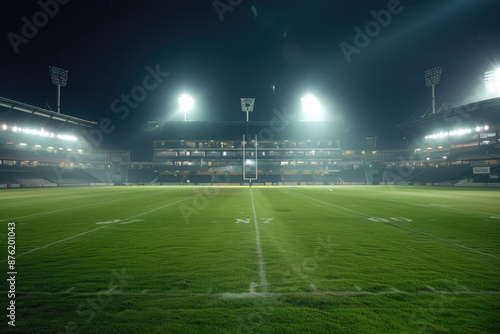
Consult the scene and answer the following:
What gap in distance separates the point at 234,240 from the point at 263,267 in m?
2.50

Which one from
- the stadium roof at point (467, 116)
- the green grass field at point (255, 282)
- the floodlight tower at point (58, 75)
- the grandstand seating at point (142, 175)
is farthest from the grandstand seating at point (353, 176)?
the floodlight tower at point (58, 75)

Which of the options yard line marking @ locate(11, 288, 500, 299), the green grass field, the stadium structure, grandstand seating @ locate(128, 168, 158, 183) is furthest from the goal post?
yard line marking @ locate(11, 288, 500, 299)

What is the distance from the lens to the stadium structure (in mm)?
56219

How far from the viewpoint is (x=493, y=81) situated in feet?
200

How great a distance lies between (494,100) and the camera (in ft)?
168

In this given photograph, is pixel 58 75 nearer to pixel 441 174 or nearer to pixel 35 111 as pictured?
pixel 35 111

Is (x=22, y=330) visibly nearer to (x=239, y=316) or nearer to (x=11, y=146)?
(x=239, y=316)

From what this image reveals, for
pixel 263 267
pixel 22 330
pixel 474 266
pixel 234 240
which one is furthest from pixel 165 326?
pixel 474 266

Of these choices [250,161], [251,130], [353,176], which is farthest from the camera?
[251,130]

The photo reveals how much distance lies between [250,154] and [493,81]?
58647 millimetres
